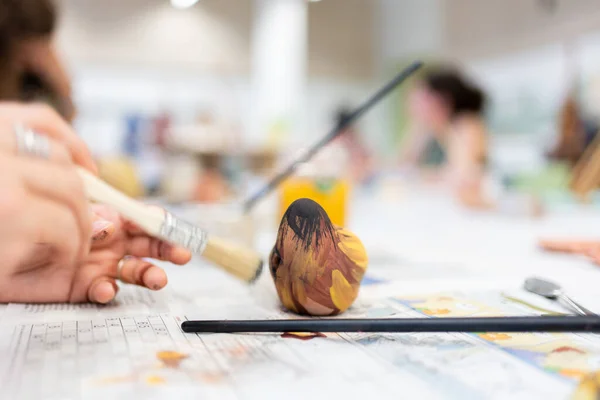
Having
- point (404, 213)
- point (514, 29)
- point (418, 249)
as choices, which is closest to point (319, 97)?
point (514, 29)

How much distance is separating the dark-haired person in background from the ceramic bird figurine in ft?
4.05

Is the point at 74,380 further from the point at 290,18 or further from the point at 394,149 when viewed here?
Answer: the point at 394,149

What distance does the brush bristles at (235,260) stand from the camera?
593 millimetres

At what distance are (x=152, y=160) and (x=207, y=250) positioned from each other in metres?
2.79

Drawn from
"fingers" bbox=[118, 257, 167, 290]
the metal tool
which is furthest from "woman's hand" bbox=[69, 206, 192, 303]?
the metal tool

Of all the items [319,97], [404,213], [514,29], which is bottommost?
[404,213]

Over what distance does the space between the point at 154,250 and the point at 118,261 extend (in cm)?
4

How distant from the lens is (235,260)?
60cm

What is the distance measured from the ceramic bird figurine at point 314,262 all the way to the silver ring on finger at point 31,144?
22cm

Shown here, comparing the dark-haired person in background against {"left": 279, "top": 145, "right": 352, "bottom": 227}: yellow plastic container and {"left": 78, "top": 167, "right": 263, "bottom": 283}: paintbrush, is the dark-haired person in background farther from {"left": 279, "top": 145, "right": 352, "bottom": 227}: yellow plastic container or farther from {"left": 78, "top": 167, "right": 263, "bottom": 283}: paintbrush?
{"left": 78, "top": 167, "right": 263, "bottom": 283}: paintbrush

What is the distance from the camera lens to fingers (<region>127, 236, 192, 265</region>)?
1.97ft

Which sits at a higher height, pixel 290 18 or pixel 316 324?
pixel 290 18

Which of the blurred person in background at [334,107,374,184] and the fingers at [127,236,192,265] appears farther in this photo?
the blurred person in background at [334,107,374,184]

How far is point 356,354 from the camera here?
42 cm
